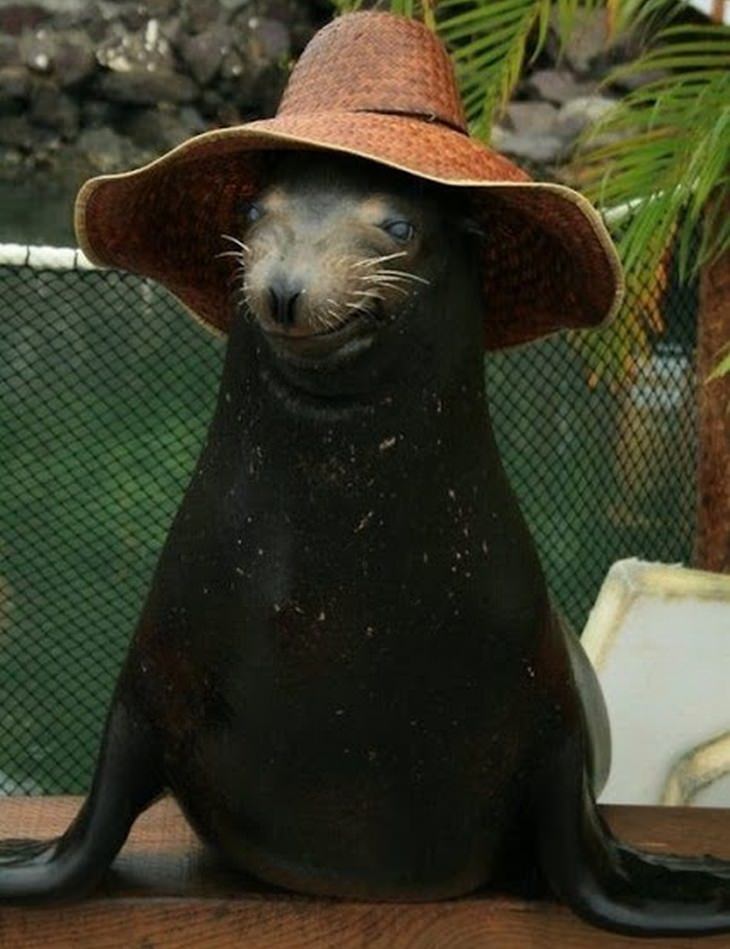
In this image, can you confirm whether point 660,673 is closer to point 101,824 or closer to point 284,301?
point 101,824

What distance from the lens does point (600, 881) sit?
236cm

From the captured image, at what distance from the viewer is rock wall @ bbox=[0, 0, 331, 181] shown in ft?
54.1

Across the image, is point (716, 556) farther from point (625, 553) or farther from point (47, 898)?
point (47, 898)

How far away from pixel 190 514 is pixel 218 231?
337 millimetres

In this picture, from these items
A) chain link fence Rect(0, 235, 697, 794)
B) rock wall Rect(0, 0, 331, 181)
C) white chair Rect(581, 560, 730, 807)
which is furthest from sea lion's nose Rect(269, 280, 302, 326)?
rock wall Rect(0, 0, 331, 181)

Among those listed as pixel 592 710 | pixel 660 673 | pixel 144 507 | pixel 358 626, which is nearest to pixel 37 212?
pixel 144 507

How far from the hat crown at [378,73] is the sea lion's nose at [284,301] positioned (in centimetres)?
29

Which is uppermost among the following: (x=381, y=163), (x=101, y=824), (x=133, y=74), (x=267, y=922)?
(x=381, y=163)

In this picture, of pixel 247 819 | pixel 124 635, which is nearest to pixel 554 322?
pixel 247 819

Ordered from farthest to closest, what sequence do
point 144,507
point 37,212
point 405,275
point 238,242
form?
point 37,212, point 144,507, point 238,242, point 405,275

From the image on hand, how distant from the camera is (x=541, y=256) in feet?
7.36

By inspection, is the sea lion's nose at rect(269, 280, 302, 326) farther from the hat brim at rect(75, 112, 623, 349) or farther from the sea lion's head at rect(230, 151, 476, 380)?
the hat brim at rect(75, 112, 623, 349)

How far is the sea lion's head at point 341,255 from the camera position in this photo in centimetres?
193

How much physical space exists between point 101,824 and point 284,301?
0.77 metres
